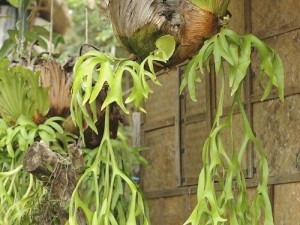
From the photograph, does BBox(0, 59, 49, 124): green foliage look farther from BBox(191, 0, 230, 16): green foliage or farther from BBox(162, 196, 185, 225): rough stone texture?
BBox(191, 0, 230, 16): green foliage

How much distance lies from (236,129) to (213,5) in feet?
2.23

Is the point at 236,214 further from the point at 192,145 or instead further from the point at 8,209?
the point at 8,209

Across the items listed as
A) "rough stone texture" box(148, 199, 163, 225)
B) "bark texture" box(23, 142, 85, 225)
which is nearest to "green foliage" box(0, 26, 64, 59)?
"rough stone texture" box(148, 199, 163, 225)

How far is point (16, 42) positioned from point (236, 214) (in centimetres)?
219

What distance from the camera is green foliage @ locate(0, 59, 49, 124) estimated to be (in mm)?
3472

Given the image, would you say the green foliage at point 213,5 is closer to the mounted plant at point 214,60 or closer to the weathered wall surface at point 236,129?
the mounted plant at point 214,60

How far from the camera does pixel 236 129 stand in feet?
10.4

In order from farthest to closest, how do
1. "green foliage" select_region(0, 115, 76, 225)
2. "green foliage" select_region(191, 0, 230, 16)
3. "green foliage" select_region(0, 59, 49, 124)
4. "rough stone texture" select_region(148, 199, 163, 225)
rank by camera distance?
"rough stone texture" select_region(148, 199, 163, 225)
"green foliage" select_region(0, 59, 49, 124)
"green foliage" select_region(0, 115, 76, 225)
"green foliage" select_region(191, 0, 230, 16)

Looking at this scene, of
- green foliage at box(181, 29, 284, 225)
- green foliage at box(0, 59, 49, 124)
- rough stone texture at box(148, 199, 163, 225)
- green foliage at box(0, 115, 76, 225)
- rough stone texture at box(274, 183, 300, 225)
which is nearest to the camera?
green foliage at box(181, 29, 284, 225)

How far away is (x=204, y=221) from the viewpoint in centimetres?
255

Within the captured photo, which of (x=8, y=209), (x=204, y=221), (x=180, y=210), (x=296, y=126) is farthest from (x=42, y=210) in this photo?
(x=296, y=126)

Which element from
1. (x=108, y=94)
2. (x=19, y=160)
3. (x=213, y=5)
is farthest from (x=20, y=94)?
(x=213, y=5)

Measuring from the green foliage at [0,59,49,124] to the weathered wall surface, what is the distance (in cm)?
66

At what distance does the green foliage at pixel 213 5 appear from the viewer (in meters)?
2.71
